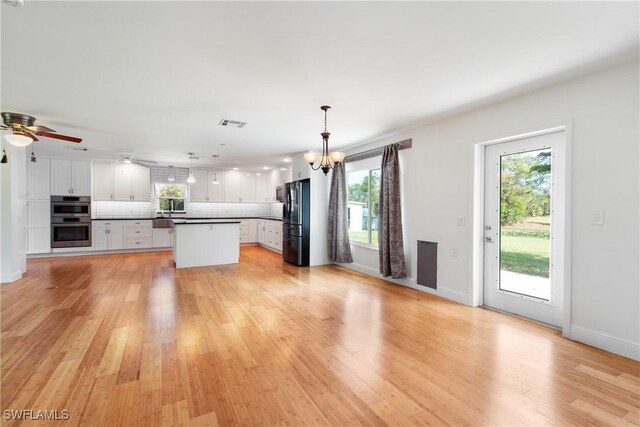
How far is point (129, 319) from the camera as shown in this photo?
337 centimetres

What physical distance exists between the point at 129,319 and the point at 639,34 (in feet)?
17.3

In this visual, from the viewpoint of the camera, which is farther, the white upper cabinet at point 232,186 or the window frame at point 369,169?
the white upper cabinet at point 232,186

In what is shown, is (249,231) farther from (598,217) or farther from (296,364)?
(598,217)

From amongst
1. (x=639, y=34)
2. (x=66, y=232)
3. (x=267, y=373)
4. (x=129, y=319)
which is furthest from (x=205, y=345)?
(x=66, y=232)

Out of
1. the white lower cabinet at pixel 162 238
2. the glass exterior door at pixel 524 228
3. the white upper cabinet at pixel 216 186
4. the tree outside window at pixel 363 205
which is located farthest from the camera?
the white upper cabinet at pixel 216 186

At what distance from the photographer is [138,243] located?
8398 mm

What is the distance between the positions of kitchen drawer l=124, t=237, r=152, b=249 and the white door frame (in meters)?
8.35

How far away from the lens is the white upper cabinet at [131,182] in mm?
8258

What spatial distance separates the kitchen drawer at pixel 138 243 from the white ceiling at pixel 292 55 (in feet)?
15.7

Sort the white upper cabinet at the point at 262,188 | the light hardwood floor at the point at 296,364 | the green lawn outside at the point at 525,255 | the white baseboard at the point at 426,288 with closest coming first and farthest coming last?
the light hardwood floor at the point at 296,364
the green lawn outside at the point at 525,255
the white baseboard at the point at 426,288
the white upper cabinet at the point at 262,188

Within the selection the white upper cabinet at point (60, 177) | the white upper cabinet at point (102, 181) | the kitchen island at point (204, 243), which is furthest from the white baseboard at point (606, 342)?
the white upper cabinet at point (60, 177)

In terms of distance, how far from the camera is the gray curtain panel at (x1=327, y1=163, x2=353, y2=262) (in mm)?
6234

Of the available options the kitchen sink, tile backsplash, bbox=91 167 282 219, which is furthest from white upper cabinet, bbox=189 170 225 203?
the kitchen sink

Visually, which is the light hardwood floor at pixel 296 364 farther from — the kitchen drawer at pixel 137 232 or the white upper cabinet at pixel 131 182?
the white upper cabinet at pixel 131 182
